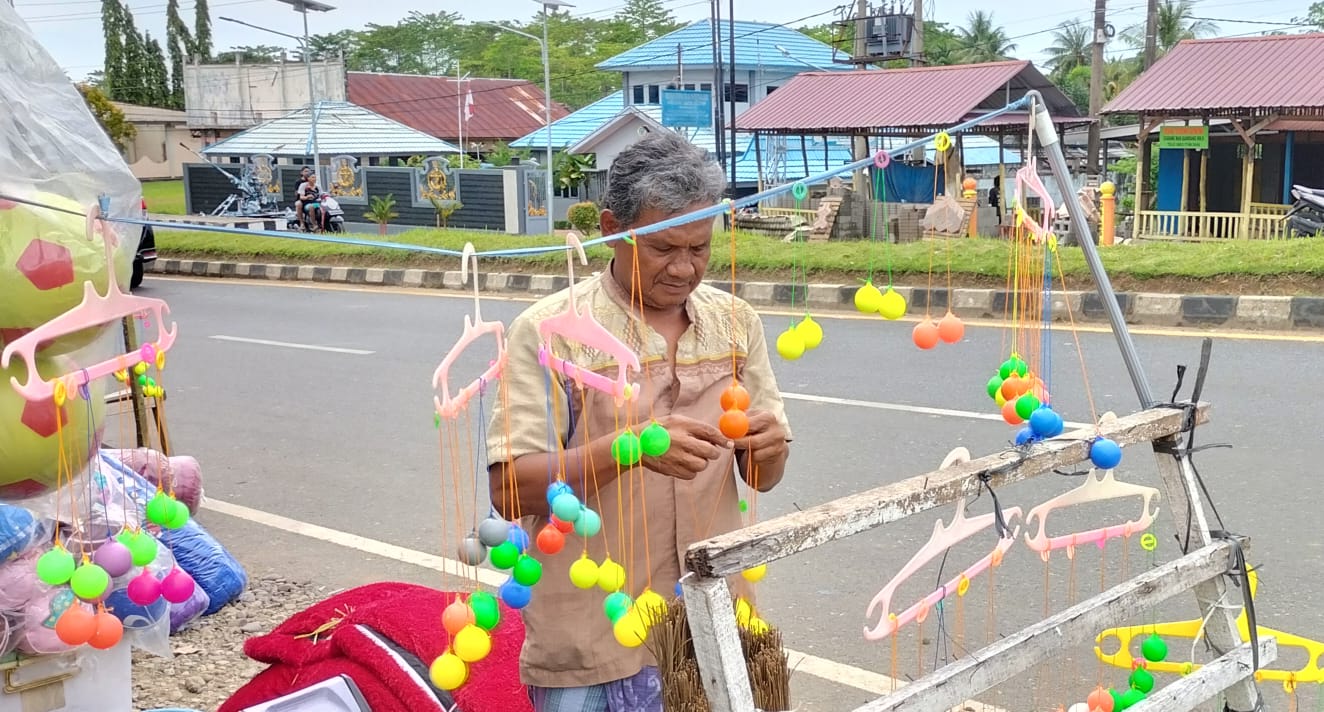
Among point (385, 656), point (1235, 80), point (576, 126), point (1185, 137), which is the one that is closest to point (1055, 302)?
point (385, 656)

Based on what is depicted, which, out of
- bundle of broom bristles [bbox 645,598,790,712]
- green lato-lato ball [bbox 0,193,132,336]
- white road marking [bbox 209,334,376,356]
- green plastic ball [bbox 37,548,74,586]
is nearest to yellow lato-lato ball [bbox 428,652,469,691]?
bundle of broom bristles [bbox 645,598,790,712]

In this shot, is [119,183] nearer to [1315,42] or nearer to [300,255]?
[300,255]

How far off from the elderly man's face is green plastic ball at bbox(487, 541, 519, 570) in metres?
0.42

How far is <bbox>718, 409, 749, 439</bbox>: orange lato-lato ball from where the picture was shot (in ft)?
5.61

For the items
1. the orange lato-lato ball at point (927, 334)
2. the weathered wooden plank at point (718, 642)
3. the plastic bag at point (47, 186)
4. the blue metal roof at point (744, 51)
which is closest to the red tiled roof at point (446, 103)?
the blue metal roof at point (744, 51)

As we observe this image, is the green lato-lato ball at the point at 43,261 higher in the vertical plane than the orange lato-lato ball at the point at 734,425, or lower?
higher

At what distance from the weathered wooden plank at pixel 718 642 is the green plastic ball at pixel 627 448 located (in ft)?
0.66

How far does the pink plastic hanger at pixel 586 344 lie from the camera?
1655mm

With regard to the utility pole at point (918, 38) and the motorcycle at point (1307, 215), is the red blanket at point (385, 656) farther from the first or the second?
the utility pole at point (918, 38)

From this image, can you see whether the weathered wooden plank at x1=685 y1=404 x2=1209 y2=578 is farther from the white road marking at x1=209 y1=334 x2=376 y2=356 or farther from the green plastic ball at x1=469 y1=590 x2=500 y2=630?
the white road marking at x1=209 y1=334 x2=376 y2=356

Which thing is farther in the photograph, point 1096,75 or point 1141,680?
point 1096,75

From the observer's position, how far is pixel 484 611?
176cm

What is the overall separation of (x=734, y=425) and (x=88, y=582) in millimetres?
1093

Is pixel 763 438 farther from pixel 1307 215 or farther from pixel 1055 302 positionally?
pixel 1307 215
